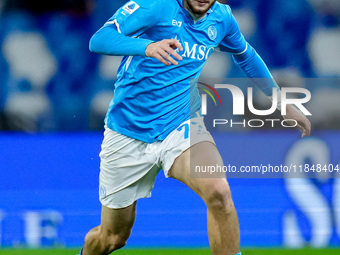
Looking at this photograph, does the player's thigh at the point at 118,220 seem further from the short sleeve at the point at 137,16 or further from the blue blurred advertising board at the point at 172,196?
the blue blurred advertising board at the point at 172,196

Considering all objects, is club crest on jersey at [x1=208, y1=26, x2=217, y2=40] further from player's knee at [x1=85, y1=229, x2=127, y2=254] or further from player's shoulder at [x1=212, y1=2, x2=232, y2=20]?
player's knee at [x1=85, y1=229, x2=127, y2=254]

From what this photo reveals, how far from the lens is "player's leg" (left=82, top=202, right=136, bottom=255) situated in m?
4.11

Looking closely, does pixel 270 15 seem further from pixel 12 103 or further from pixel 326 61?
pixel 12 103

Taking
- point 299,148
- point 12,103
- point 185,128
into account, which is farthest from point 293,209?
point 12,103

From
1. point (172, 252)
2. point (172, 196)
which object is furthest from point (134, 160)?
point (172, 196)

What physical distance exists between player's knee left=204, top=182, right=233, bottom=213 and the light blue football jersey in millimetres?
533

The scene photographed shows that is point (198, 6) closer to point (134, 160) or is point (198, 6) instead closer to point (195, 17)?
point (195, 17)

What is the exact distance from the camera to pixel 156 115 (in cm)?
397

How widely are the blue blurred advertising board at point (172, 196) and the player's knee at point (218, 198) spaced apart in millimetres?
2397

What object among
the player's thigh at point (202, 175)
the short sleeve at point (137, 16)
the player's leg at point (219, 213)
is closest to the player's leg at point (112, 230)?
the player's thigh at point (202, 175)

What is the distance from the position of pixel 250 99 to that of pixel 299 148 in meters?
0.76

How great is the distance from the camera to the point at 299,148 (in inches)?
246

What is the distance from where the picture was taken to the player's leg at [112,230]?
4105 millimetres

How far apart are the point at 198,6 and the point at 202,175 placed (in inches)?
37.2
